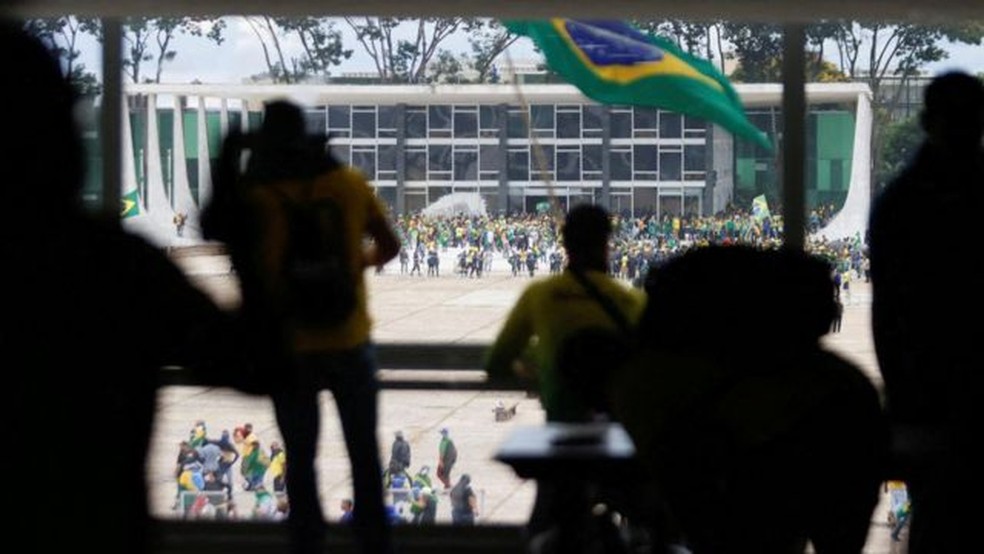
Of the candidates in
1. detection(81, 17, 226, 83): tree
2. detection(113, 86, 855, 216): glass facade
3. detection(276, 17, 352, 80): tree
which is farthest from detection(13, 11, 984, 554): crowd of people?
detection(81, 17, 226, 83): tree

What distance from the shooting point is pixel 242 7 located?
4.44 meters

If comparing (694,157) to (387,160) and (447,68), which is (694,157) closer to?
(447,68)

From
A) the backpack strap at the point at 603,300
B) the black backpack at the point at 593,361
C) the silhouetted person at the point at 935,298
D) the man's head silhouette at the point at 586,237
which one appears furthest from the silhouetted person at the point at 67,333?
the man's head silhouette at the point at 586,237

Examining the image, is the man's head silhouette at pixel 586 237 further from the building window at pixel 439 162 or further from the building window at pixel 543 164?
the building window at pixel 439 162

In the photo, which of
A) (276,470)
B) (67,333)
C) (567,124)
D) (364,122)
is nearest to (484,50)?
(567,124)

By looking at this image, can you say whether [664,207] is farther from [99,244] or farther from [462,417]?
[99,244]

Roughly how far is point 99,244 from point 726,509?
1.34 m

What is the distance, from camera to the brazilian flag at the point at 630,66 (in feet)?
15.9

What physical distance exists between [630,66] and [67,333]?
141 inches

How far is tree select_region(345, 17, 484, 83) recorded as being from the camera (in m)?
4.66

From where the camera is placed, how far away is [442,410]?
15.9ft

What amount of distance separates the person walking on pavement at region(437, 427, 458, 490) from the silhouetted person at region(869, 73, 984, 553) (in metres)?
2.37

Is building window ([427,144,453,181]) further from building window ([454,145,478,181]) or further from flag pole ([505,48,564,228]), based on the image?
flag pole ([505,48,564,228])

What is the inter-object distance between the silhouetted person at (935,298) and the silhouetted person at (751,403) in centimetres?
35
